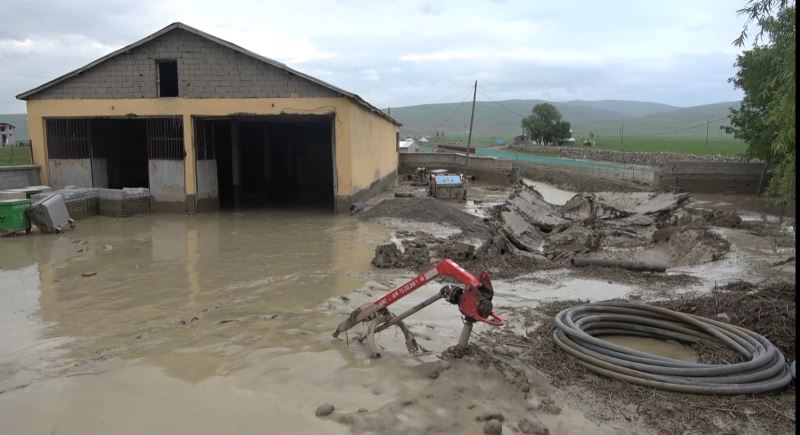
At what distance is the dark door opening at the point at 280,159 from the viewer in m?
25.8

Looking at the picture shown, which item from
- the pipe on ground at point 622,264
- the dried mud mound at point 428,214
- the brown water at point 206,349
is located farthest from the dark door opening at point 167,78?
the pipe on ground at point 622,264

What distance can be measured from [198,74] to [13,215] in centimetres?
703

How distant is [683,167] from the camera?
95.2 ft

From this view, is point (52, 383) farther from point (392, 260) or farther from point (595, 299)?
point (595, 299)

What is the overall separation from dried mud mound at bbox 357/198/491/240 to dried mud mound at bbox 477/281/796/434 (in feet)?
25.2

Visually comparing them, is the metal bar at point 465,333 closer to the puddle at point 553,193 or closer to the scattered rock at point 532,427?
the scattered rock at point 532,427

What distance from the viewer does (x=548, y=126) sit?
223ft

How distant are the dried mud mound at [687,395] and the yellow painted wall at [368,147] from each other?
1267cm

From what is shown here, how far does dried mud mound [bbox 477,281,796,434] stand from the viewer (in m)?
4.48

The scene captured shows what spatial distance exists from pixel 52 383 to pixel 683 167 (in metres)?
29.8

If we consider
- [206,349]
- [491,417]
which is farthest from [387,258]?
[491,417]

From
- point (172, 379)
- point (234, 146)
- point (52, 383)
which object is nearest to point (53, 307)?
point (52, 383)

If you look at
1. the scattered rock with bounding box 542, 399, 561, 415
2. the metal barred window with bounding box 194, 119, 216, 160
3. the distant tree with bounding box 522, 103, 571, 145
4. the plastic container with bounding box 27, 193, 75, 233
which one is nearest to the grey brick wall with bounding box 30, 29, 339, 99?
the metal barred window with bounding box 194, 119, 216, 160

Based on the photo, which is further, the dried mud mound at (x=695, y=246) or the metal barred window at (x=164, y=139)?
the metal barred window at (x=164, y=139)
